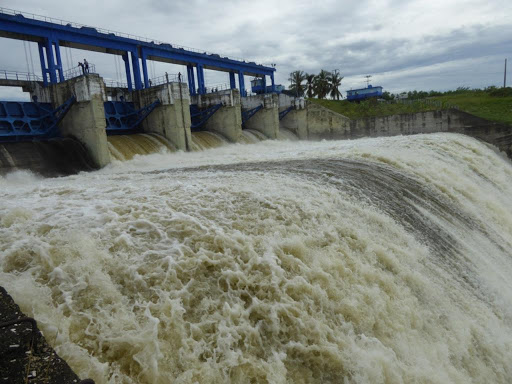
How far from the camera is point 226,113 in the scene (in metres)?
21.2

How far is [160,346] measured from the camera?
119 inches

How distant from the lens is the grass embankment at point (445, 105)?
2655cm

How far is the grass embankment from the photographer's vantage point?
26545 millimetres

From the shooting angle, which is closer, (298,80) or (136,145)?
(136,145)

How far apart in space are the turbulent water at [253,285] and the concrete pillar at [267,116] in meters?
18.0

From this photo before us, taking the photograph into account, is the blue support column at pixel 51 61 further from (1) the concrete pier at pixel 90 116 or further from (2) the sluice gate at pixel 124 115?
(2) the sluice gate at pixel 124 115

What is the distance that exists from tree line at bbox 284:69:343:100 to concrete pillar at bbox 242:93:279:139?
70.3ft

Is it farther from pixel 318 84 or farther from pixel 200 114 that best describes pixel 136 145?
pixel 318 84

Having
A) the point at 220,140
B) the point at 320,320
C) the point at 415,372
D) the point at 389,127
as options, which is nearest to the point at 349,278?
the point at 320,320

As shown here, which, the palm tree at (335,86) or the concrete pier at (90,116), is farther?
the palm tree at (335,86)

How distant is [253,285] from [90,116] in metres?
12.0

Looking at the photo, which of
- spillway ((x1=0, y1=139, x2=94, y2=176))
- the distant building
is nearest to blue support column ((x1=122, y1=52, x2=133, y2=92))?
spillway ((x1=0, y1=139, x2=94, y2=176))

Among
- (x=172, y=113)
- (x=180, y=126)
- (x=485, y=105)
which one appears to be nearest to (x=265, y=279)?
(x=180, y=126)

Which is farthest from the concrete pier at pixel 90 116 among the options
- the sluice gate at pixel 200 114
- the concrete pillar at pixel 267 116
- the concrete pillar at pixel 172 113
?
the concrete pillar at pixel 267 116
